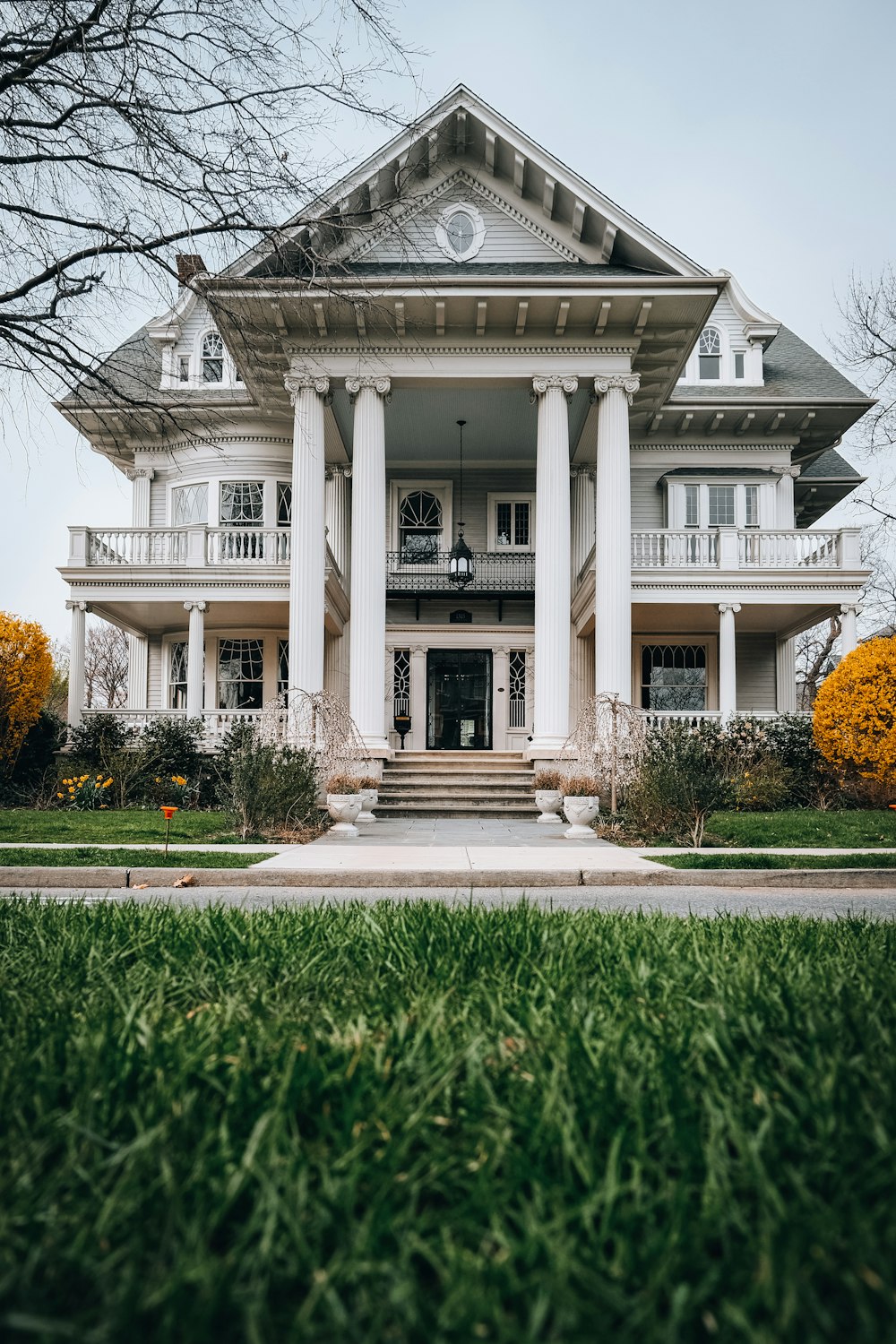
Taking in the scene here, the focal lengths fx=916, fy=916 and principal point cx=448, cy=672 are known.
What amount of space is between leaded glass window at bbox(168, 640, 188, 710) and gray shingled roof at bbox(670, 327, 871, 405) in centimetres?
1390

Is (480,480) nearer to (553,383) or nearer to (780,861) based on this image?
(553,383)

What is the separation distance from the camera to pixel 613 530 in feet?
58.4

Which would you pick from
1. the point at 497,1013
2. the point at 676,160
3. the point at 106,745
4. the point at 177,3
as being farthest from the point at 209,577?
the point at 497,1013

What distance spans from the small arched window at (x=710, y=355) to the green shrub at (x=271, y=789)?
1612 cm

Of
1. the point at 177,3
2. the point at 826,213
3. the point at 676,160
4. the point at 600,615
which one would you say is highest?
the point at 826,213

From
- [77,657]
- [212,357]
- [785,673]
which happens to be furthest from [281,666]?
[785,673]

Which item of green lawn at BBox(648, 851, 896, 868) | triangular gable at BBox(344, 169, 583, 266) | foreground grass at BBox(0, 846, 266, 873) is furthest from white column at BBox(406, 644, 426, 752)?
green lawn at BBox(648, 851, 896, 868)

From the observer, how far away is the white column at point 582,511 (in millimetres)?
22780

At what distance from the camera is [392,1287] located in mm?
1380

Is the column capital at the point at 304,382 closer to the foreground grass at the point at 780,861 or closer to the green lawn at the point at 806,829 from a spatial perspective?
the green lawn at the point at 806,829

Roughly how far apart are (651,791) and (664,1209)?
10.7m

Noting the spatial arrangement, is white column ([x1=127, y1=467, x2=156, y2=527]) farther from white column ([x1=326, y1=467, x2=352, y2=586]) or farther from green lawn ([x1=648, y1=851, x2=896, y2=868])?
green lawn ([x1=648, y1=851, x2=896, y2=868])

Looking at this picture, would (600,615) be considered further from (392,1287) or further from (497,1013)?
(392,1287)

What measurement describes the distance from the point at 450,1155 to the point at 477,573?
863 inches
